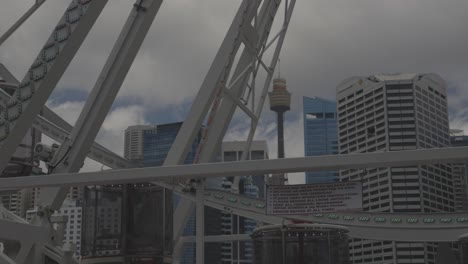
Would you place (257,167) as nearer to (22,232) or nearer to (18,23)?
(22,232)

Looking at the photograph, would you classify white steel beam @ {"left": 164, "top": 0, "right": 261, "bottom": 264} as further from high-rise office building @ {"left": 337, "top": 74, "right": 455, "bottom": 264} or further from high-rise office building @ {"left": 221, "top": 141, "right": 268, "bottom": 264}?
high-rise office building @ {"left": 337, "top": 74, "right": 455, "bottom": 264}

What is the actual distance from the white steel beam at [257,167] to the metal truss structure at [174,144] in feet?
0.06

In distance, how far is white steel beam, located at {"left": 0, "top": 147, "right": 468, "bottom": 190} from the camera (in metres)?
10.4

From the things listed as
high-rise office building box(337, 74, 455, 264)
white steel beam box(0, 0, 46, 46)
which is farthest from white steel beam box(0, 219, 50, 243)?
high-rise office building box(337, 74, 455, 264)

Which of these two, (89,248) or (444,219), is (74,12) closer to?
(89,248)

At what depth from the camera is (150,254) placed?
11922 mm

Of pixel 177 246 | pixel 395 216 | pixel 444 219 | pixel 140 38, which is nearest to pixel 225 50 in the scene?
pixel 140 38

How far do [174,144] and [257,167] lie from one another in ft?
34.2

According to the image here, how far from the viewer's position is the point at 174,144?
21438 mm

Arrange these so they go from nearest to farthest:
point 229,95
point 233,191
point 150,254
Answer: point 150,254
point 229,95
point 233,191

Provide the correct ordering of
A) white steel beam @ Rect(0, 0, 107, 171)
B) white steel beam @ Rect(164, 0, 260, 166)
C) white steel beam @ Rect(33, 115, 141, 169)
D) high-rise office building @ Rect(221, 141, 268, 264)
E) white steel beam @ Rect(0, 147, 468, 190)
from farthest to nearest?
high-rise office building @ Rect(221, 141, 268, 264)
white steel beam @ Rect(33, 115, 141, 169)
white steel beam @ Rect(164, 0, 260, 166)
white steel beam @ Rect(0, 0, 107, 171)
white steel beam @ Rect(0, 147, 468, 190)

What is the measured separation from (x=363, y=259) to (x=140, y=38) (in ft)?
248

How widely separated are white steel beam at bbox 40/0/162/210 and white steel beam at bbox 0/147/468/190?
4.41 meters

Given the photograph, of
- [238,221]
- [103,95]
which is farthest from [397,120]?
[103,95]
